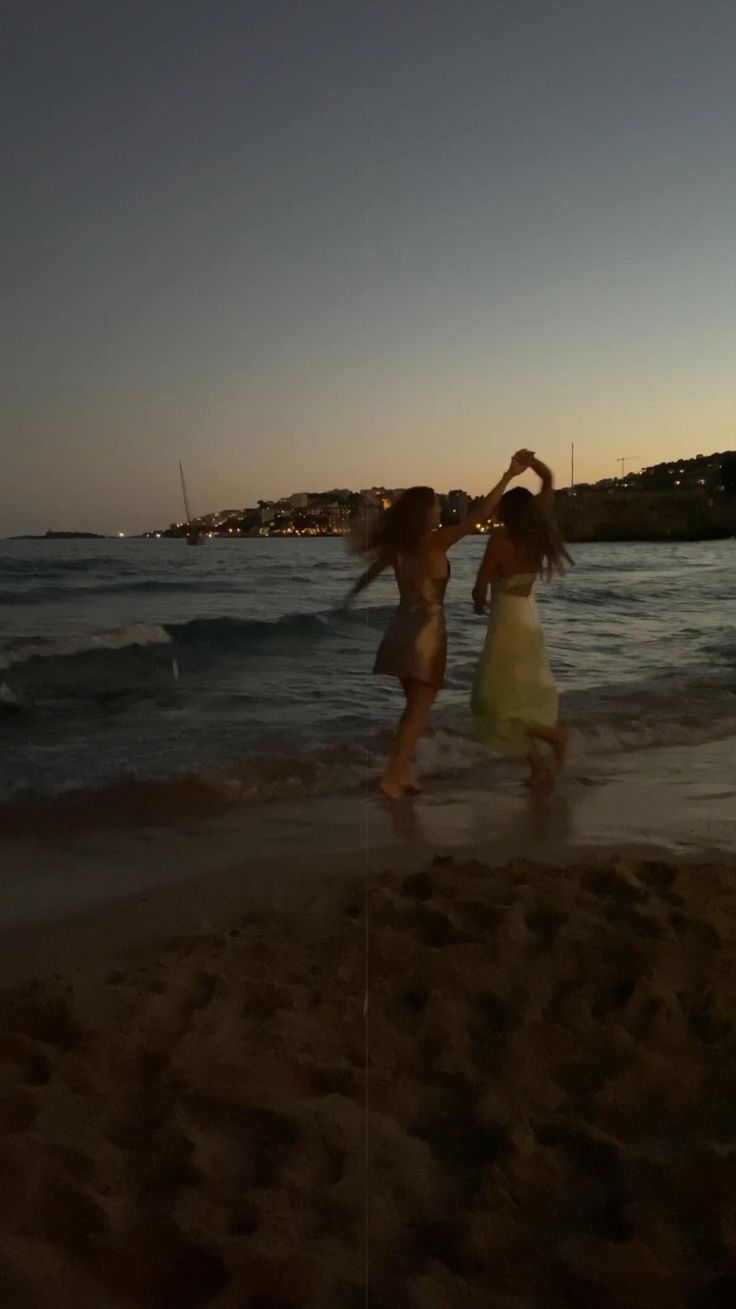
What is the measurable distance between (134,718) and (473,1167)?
718cm

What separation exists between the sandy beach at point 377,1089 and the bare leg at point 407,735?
142cm

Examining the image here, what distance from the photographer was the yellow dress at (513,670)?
19.1 ft

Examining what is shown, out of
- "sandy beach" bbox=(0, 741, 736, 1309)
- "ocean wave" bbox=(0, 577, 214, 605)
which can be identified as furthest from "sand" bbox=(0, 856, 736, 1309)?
"ocean wave" bbox=(0, 577, 214, 605)

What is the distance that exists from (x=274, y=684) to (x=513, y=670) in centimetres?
514

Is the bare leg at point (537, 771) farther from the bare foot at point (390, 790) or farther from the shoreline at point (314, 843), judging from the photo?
the bare foot at point (390, 790)

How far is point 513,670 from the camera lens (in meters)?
5.80

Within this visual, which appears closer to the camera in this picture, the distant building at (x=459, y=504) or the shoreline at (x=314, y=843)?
the shoreline at (x=314, y=843)

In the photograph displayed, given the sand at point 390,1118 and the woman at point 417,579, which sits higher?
the woman at point 417,579

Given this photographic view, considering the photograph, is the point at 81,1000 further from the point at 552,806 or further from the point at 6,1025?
the point at 552,806

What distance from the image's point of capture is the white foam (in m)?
13.0

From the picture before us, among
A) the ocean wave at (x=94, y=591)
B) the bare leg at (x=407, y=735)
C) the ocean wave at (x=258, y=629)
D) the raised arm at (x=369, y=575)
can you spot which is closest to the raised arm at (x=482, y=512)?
the raised arm at (x=369, y=575)

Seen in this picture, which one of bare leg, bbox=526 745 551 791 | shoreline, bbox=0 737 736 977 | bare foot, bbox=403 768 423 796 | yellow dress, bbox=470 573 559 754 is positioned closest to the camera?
shoreline, bbox=0 737 736 977

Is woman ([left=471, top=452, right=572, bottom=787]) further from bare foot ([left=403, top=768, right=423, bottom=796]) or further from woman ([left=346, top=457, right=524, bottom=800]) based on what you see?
bare foot ([left=403, top=768, right=423, bottom=796])

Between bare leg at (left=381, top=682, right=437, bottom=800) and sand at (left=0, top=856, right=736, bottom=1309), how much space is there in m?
2.13
